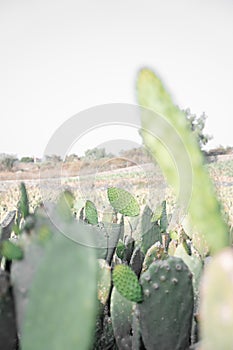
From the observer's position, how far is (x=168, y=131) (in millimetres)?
603

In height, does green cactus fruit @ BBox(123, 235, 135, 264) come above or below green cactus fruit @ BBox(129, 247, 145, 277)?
above

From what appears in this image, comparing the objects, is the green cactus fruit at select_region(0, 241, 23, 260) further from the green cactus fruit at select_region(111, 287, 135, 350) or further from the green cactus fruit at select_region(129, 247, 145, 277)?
the green cactus fruit at select_region(129, 247, 145, 277)

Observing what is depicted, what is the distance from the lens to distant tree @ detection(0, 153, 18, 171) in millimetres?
12188

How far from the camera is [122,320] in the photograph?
109 centimetres

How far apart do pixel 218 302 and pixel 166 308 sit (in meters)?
0.47

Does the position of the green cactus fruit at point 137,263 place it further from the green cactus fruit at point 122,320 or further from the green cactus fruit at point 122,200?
the green cactus fruit at point 122,320

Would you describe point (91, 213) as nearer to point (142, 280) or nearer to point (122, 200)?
point (122, 200)

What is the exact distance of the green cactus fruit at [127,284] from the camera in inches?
35.2

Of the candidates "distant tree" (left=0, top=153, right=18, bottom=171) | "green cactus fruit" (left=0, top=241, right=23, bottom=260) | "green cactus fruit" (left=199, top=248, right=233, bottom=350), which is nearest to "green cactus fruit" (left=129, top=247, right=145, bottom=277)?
"green cactus fruit" (left=0, top=241, right=23, bottom=260)

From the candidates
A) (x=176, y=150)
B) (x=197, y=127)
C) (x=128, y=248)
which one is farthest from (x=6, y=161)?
(x=176, y=150)

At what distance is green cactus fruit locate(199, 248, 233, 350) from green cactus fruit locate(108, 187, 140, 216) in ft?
3.52

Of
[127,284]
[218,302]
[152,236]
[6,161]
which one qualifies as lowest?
[218,302]

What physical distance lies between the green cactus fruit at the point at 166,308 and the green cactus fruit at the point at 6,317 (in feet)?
0.70

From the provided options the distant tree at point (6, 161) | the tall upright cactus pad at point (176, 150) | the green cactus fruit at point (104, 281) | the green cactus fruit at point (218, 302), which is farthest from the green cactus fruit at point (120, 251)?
the distant tree at point (6, 161)
